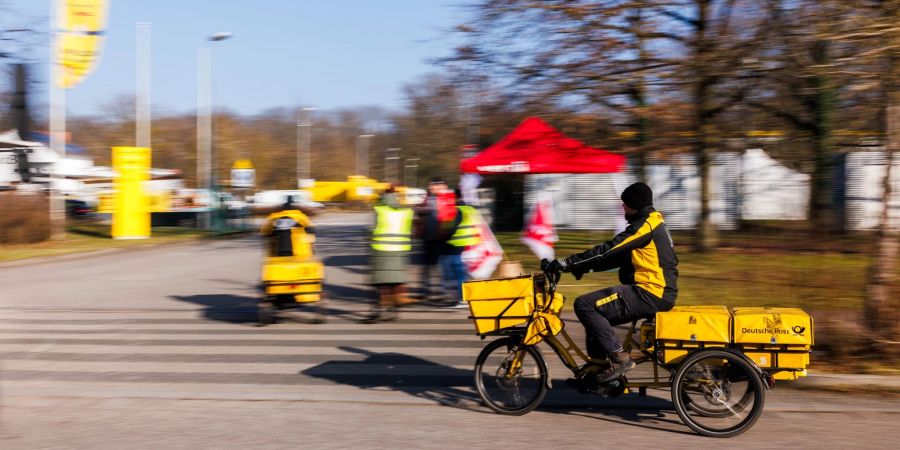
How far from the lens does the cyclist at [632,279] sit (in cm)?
621

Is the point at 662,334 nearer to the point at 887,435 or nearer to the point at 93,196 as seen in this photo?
the point at 887,435

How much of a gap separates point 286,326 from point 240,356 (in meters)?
2.10

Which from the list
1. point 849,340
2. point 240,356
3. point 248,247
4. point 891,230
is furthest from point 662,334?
point 248,247

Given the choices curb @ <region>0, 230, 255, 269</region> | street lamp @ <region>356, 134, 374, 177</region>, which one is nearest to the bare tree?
curb @ <region>0, 230, 255, 269</region>

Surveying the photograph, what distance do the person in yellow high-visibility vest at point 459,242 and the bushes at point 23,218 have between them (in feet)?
58.4

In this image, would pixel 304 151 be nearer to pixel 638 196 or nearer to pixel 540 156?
pixel 540 156

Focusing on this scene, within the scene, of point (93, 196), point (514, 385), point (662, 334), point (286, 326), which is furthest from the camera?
point (93, 196)

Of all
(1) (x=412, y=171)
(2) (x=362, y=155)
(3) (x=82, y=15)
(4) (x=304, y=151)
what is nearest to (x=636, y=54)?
(3) (x=82, y=15)

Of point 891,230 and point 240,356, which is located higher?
point 891,230

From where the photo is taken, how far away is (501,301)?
655cm

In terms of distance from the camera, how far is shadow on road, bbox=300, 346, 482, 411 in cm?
732

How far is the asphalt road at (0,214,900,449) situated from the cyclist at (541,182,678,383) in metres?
0.62

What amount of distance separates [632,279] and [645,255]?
221 mm

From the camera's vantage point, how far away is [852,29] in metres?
8.20
